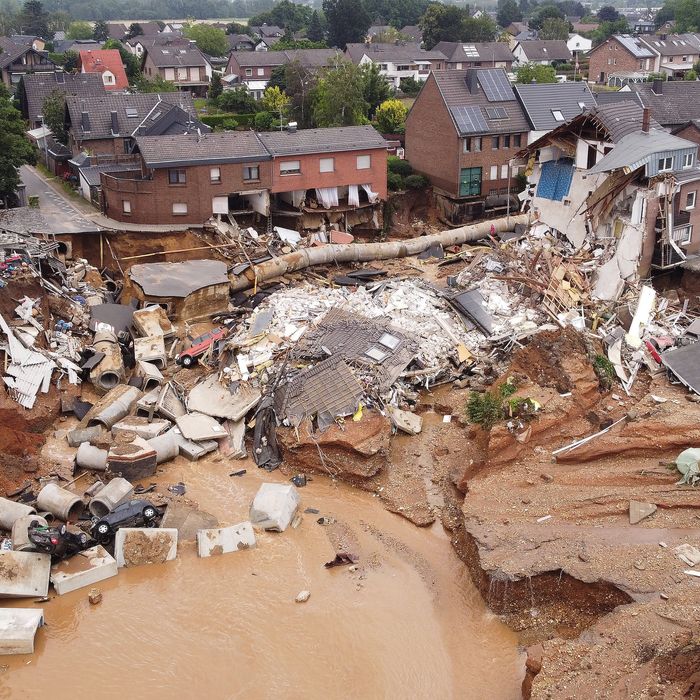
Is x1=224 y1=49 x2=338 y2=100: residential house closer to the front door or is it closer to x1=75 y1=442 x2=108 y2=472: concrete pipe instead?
the front door

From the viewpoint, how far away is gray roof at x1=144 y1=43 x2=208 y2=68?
80438mm

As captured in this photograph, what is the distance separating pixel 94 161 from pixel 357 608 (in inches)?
1377

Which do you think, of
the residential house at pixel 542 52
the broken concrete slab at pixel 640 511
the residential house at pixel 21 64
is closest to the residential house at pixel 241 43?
the residential house at pixel 21 64

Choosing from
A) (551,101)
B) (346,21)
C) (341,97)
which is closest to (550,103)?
(551,101)

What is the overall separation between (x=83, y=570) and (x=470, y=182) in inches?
1326

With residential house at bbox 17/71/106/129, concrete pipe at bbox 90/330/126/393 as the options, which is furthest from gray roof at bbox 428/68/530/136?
residential house at bbox 17/71/106/129

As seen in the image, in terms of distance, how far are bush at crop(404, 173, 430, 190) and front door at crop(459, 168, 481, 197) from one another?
3.01 meters

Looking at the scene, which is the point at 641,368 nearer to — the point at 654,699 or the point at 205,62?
the point at 654,699

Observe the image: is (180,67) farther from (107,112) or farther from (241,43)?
(107,112)

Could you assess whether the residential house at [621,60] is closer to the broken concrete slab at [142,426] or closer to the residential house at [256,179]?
the residential house at [256,179]

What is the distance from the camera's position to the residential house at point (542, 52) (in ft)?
312

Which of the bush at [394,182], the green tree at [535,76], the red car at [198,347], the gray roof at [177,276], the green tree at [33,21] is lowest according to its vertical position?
the red car at [198,347]

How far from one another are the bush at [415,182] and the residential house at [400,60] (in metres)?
38.0

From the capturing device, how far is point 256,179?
39.0m
